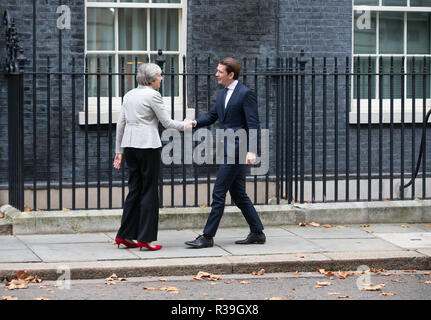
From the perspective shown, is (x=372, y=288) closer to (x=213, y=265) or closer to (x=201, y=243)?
(x=213, y=265)

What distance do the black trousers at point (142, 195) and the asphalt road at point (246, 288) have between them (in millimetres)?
817

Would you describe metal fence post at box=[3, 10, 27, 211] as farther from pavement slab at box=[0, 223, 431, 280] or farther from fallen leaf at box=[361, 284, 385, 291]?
fallen leaf at box=[361, 284, 385, 291]

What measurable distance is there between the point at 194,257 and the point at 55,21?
4.27 m

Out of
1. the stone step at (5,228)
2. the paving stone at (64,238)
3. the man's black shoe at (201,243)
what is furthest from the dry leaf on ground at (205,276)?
the stone step at (5,228)

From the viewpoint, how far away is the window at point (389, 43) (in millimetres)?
12203

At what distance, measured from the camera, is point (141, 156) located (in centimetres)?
822

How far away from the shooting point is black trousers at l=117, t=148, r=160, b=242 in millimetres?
8242

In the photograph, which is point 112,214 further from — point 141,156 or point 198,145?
point 198,145

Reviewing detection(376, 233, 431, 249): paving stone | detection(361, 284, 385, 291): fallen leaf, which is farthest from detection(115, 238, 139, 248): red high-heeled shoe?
detection(376, 233, 431, 249): paving stone

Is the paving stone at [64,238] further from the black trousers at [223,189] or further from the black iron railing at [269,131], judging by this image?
the black trousers at [223,189]

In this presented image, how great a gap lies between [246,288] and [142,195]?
1.62 m

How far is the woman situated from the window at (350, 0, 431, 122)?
4559mm

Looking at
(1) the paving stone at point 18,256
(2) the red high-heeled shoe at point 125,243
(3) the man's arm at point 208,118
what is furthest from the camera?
(3) the man's arm at point 208,118

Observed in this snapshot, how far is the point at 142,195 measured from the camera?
27.3 ft
